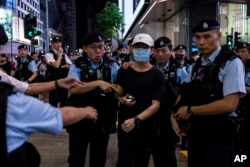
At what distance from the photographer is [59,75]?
9180 millimetres

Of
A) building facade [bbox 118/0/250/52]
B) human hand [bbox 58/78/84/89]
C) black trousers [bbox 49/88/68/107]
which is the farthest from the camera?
building facade [bbox 118/0/250/52]

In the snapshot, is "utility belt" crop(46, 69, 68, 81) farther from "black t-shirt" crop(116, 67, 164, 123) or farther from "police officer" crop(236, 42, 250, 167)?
"black t-shirt" crop(116, 67, 164, 123)

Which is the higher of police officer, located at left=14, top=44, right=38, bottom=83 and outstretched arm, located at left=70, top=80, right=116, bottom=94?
police officer, located at left=14, top=44, right=38, bottom=83

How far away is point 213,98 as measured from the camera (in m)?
3.12

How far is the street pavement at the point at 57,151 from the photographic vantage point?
578cm

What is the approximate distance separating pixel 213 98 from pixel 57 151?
13.1 ft

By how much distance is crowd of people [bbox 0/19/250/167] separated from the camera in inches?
77.8

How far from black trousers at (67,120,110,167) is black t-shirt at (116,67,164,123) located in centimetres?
42

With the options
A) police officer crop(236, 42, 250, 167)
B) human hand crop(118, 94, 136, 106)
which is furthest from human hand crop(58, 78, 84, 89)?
police officer crop(236, 42, 250, 167)

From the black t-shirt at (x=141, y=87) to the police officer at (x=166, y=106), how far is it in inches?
5.5

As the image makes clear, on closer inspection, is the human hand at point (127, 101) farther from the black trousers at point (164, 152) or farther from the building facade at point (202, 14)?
the building facade at point (202, 14)

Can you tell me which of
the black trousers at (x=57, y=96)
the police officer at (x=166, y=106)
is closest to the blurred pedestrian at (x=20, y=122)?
the police officer at (x=166, y=106)

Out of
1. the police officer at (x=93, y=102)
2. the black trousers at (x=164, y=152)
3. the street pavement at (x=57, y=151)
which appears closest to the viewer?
the police officer at (x=93, y=102)

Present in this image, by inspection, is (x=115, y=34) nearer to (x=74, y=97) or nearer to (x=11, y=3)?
(x=74, y=97)
